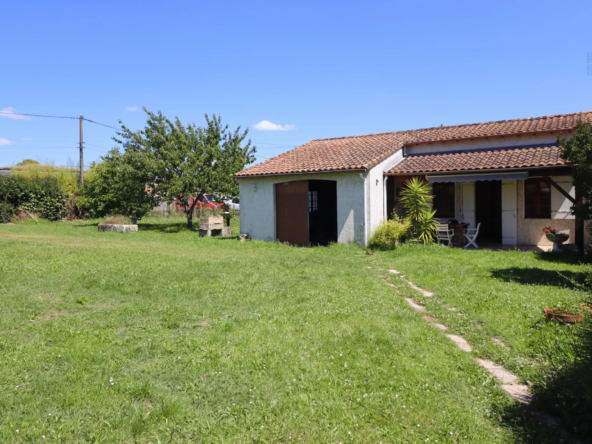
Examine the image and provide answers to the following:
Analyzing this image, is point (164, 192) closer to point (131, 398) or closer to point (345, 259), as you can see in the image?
point (345, 259)

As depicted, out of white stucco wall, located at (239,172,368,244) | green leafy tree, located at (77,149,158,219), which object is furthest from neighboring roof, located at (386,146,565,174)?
green leafy tree, located at (77,149,158,219)

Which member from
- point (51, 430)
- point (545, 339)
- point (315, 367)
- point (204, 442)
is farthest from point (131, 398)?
point (545, 339)

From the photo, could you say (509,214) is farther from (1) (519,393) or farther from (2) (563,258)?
(1) (519,393)

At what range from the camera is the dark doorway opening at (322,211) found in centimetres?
1752

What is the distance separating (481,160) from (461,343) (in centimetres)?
1069

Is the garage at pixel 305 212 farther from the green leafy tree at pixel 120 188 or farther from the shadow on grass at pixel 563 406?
the shadow on grass at pixel 563 406

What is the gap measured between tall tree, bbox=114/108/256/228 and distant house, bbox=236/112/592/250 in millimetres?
4131

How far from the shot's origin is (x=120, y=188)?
23172 millimetres

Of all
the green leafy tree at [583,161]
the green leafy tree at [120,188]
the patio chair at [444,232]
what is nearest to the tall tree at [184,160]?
the green leafy tree at [120,188]

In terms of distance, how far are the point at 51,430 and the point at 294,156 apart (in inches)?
650

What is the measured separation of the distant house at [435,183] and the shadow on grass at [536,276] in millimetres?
4149

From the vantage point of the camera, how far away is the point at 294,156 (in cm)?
1909

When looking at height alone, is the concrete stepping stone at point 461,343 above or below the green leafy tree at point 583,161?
below

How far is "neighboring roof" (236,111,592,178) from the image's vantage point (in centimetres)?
1520
